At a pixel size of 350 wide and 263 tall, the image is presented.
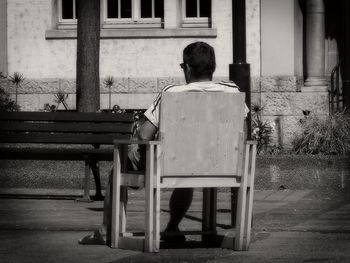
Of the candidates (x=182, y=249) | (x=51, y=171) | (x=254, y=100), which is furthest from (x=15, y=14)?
(x=182, y=249)

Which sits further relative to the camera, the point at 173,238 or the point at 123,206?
the point at 173,238

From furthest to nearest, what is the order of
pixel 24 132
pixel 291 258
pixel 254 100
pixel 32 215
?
pixel 254 100
pixel 24 132
pixel 32 215
pixel 291 258

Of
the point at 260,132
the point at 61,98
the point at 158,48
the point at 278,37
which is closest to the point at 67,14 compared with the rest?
the point at 158,48

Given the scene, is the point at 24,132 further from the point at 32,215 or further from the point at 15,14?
the point at 15,14

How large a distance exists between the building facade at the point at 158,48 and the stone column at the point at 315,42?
2cm

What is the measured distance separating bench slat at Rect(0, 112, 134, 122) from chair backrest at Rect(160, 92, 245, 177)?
391 cm

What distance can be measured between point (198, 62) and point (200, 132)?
0.58 meters

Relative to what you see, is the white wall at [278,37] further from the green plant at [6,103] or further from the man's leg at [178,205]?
the man's leg at [178,205]

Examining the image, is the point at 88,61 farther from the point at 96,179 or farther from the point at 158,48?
the point at 158,48

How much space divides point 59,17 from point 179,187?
11.3 metres

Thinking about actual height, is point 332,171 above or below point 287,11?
below

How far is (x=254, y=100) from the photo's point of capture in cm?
1750

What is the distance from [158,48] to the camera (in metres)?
18.1

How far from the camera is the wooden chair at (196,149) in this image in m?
7.39
